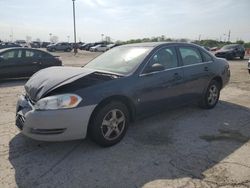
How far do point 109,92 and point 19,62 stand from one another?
7880mm

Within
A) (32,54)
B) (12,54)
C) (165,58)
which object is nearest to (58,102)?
(165,58)

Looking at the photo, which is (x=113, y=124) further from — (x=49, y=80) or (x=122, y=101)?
(x=49, y=80)

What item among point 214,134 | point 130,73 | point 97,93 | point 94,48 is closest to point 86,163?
point 97,93

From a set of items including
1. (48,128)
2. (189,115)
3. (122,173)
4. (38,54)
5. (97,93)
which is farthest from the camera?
(38,54)

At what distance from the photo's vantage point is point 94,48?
161ft

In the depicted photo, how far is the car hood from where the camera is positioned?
3897mm

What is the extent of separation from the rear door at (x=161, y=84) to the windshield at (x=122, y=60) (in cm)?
20

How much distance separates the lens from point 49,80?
4.08m

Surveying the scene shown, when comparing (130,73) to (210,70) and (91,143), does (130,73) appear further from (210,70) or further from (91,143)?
(210,70)

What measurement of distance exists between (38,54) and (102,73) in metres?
8.08

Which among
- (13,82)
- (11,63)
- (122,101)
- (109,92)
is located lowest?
(13,82)

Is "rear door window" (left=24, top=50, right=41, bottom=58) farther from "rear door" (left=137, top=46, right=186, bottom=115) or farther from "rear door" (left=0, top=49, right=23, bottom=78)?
"rear door" (left=137, top=46, right=186, bottom=115)

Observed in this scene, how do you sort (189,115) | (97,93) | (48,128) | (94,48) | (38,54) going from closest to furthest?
(48,128), (97,93), (189,115), (38,54), (94,48)

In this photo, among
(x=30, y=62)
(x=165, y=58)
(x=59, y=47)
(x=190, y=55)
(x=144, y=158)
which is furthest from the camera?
(x=59, y=47)
